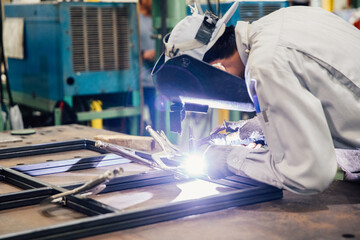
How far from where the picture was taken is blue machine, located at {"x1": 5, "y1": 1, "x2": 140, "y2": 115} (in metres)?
3.90

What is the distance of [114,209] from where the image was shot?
1.51m

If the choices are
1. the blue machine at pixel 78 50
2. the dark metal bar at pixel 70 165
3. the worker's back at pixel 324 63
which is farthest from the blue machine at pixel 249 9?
the worker's back at pixel 324 63

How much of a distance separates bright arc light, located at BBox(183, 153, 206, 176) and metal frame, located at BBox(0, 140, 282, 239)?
7 centimetres

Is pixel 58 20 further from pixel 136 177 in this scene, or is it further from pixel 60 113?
pixel 136 177

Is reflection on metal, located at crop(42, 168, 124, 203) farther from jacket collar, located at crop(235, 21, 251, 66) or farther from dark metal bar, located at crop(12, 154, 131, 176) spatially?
jacket collar, located at crop(235, 21, 251, 66)

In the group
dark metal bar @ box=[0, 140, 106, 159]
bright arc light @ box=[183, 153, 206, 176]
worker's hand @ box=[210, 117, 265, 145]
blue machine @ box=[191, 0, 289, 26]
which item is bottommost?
dark metal bar @ box=[0, 140, 106, 159]

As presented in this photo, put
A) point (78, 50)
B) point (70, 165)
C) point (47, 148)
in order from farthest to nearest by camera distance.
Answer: point (78, 50) → point (47, 148) → point (70, 165)

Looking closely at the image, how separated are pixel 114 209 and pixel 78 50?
264 centimetres

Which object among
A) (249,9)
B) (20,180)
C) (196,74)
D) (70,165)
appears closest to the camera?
(196,74)

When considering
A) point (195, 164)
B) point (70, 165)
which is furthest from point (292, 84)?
point (70, 165)

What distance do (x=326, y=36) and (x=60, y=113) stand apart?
8.43 ft

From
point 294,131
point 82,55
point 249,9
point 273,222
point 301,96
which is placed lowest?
point 273,222

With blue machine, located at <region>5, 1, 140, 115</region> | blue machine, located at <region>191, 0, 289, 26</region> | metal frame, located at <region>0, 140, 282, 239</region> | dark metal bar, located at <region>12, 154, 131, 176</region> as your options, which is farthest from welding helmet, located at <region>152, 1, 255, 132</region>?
blue machine, located at <region>191, 0, 289, 26</region>

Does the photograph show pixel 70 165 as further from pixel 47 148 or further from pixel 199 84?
pixel 199 84
